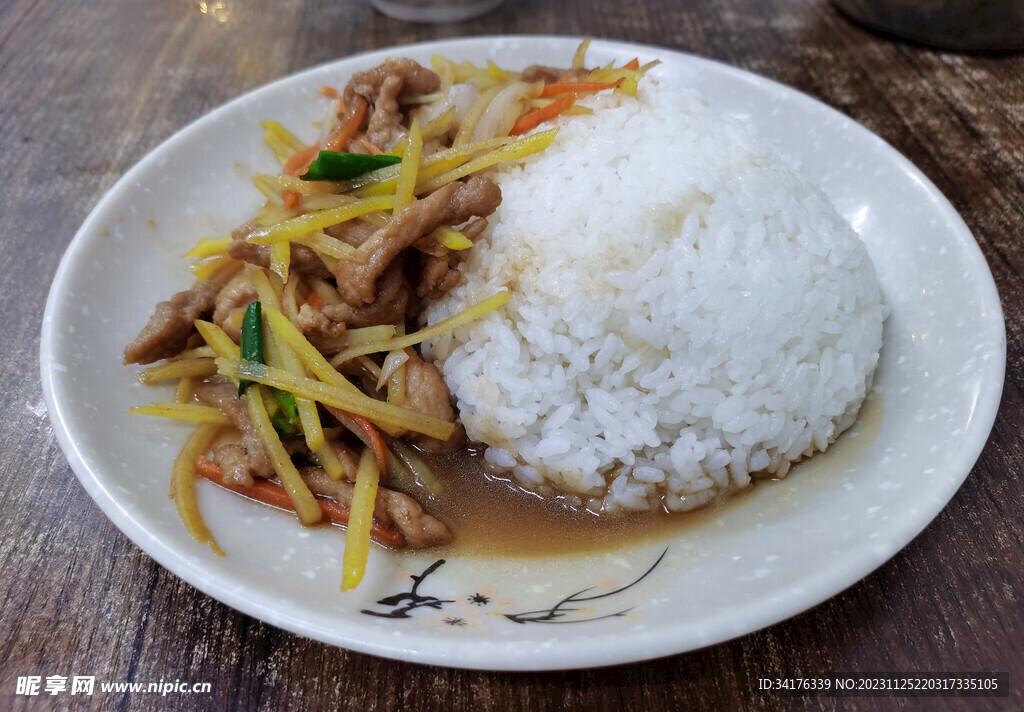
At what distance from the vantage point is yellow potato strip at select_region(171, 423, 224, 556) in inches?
69.7

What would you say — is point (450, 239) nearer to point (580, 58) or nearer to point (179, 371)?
point (179, 371)

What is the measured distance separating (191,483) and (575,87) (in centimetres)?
192

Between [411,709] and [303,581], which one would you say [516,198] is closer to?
[303,581]

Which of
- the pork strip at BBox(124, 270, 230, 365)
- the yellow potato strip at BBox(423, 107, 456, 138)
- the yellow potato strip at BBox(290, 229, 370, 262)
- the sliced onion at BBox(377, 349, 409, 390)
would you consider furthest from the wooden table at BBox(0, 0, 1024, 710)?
the yellow potato strip at BBox(423, 107, 456, 138)

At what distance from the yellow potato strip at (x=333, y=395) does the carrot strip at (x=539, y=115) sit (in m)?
1.12

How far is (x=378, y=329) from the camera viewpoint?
217 cm

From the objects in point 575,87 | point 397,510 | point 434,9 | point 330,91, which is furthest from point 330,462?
point 434,9

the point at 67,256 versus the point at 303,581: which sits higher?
the point at 67,256

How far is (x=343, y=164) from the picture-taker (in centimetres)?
217

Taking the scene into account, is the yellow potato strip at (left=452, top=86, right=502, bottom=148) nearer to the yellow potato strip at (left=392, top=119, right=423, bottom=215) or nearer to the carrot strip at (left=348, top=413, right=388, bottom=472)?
the yellow potato strip at (left=392, top=119, right=423, bottom=215)

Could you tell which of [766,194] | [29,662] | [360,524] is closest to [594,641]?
[360,524]

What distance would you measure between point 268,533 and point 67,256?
1.25 meters

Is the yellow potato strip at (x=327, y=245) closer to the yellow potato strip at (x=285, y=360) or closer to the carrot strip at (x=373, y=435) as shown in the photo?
the yellow potato strip at (x=285, y=360)

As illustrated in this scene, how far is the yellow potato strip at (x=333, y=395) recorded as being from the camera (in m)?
2.05
